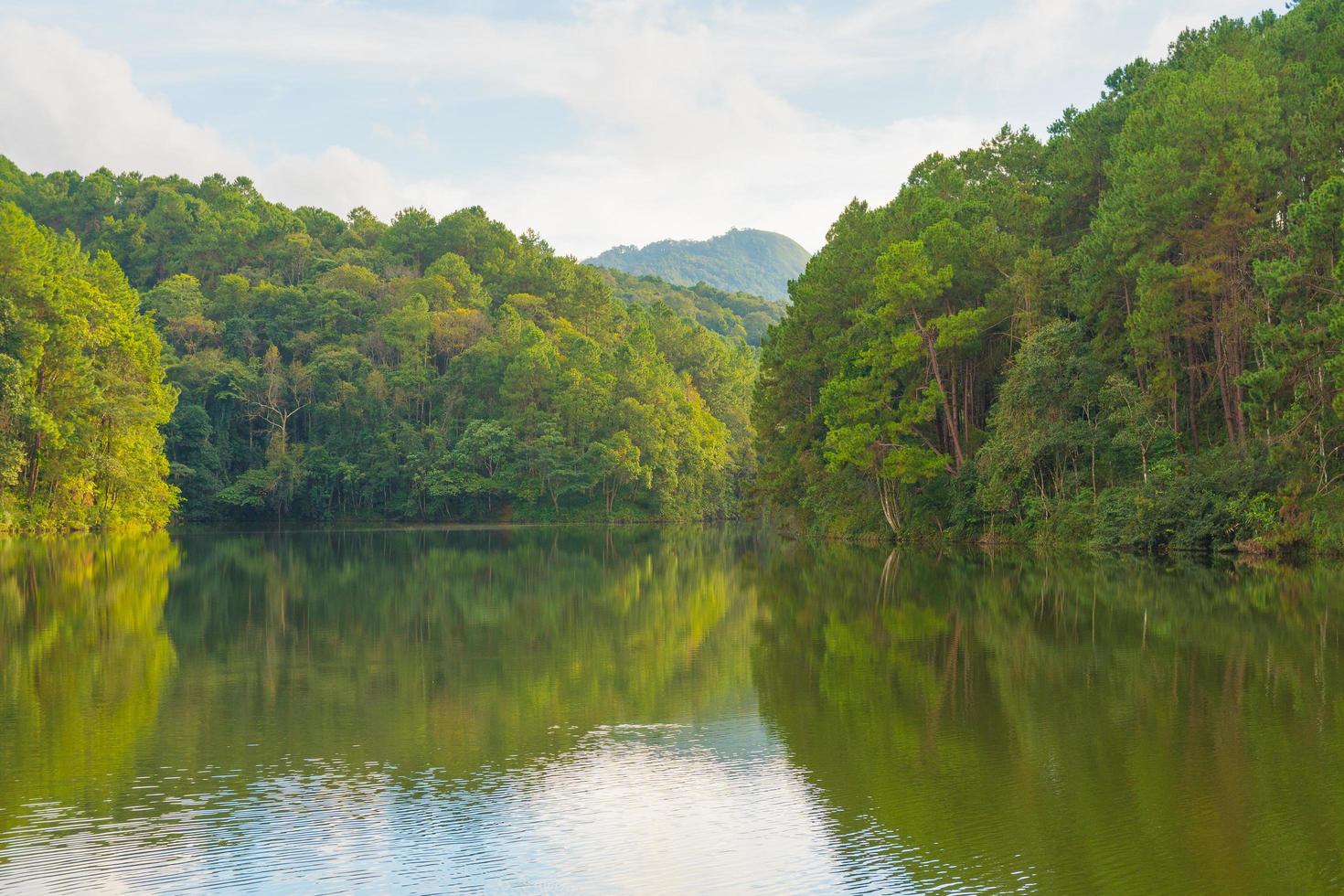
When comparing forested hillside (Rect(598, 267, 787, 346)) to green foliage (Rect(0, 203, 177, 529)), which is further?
forested hillside (Rect(598, 267, 787, 346))

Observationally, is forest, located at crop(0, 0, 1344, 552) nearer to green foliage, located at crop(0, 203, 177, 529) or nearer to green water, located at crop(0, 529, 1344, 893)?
green foliage, located at crop(0, 203, 177, 529)

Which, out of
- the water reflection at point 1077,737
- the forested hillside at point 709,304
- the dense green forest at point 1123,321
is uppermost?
the forested hillside at point 709,304

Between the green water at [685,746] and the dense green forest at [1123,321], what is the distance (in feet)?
32.7

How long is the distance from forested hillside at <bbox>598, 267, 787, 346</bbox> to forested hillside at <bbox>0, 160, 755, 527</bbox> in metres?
51.5

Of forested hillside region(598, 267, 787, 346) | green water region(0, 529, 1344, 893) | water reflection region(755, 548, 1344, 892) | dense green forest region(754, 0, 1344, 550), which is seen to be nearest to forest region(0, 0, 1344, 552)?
dense green forest region(754, 0, 1344, 550)

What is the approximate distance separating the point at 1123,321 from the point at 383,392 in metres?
62.7

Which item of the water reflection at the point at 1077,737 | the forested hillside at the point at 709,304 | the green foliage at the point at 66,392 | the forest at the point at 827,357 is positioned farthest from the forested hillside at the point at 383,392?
the water reflection at the point at 1077,737

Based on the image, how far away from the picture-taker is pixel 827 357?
5553 cm

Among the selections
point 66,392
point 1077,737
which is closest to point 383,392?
point 66,392

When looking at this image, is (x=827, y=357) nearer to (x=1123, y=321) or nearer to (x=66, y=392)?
(x=1123, y=321)

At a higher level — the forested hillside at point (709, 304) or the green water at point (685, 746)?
the forested hillside at point (709, 304)

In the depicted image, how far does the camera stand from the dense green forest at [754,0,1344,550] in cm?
3297

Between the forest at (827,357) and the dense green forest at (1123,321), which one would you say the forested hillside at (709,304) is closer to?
the forest at (827,357)

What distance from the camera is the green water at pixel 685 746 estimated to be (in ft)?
26.2
